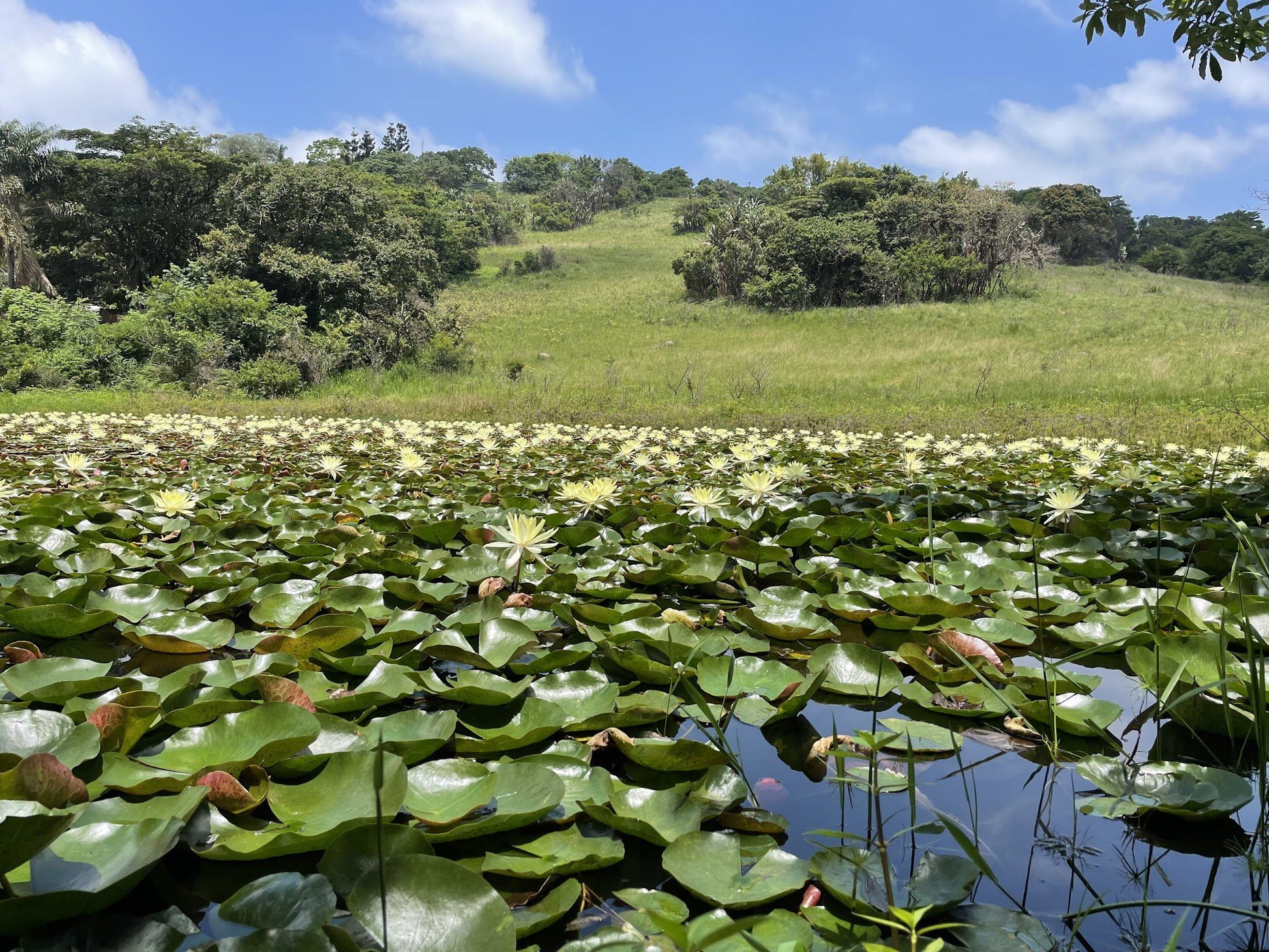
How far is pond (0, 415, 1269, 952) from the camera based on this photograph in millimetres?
560

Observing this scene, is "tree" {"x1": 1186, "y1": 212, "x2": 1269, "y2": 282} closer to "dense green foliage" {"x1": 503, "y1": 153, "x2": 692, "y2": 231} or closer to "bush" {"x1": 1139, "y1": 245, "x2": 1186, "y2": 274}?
"bush" {"x1": 1139, "y1": 245, "x2": 1186, "y2": 274}

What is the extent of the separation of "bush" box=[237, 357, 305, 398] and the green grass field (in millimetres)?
542

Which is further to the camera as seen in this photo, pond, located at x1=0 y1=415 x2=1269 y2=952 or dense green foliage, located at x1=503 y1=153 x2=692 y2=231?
dense green foliage, located at x1=503 y1=153 x2=692 y2=231

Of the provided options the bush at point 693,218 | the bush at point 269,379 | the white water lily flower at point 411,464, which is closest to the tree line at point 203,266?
the bush at point 269,379

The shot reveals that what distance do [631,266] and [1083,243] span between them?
21850 mm

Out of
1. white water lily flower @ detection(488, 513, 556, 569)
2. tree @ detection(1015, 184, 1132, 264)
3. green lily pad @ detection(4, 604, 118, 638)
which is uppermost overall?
tree @ detection(1015, 184, 1132, 264)

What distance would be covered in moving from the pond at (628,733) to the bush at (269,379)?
9.83 m

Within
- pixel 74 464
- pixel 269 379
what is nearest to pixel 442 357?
pixel 269 379

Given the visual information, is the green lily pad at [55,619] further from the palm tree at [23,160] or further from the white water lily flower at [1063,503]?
the palm tree at [23,160]

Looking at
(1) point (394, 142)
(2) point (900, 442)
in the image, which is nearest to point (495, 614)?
(2) point (900, 442)

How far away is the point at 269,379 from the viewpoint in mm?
10695

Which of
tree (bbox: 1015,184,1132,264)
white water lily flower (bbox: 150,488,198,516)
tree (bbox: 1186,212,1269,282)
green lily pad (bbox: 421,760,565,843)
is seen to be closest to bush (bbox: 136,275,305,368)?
white water lily flower (bbox: 150,488,198,516)

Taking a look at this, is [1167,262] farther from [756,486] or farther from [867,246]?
[756,486]

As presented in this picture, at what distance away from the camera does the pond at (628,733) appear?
1.84 ft
